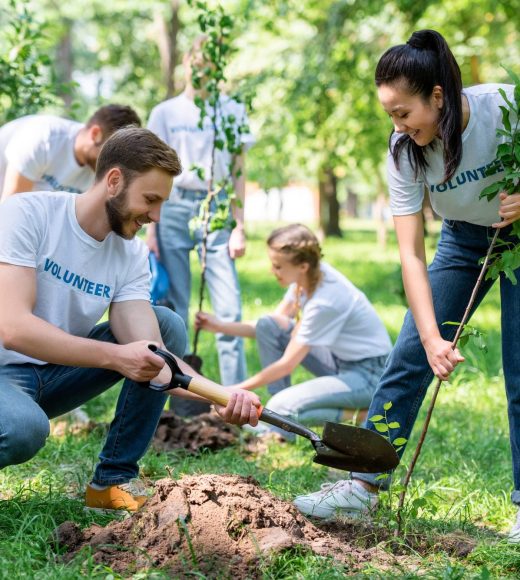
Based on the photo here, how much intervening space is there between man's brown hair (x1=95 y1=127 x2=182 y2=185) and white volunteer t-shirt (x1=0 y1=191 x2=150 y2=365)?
0.82 feet

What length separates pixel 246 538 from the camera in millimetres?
2684

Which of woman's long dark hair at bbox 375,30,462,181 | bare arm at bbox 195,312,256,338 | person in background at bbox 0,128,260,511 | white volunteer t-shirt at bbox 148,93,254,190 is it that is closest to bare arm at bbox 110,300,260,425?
person in background at bbox 0,128,260,511

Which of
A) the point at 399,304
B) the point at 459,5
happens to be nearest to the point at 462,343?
the point at 399,304

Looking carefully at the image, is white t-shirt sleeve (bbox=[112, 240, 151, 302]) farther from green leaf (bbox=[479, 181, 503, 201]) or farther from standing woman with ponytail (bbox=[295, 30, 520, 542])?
green leaf (bbox=[479, 181, 503, 201])

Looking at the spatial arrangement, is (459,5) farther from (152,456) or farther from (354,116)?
(152,456)

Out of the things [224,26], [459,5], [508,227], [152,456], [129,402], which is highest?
[459,5]

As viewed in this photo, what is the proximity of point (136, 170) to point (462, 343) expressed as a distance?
1281 mm

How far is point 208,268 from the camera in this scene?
208 inches

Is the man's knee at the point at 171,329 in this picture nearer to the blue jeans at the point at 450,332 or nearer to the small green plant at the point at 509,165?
the blue jeans at the point at 450,332

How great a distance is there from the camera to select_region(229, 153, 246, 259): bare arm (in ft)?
16.8

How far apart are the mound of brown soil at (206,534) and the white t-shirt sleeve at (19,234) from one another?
901 millimetres

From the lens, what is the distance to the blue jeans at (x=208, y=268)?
17.0 ft

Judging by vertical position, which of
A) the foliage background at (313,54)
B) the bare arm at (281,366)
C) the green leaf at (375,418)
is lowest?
the bare arm at (281,366)

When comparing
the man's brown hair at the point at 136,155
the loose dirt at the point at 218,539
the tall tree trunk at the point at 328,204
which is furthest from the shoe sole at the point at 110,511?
the tall tree trunk at the point at 328,204
